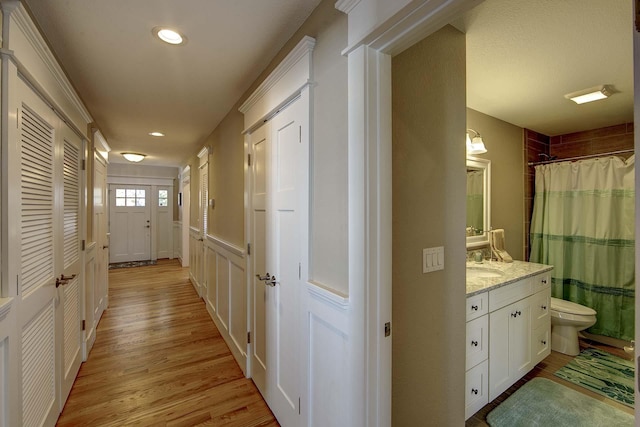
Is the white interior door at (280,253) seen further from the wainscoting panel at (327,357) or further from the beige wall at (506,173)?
the beige wall at (506,173)

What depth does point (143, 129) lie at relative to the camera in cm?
340

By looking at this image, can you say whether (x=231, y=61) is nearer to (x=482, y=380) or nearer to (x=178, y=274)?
(x=482, y=380)

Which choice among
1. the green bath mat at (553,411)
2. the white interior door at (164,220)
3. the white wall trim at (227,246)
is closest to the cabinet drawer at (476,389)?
the green bath mat at (553,411)

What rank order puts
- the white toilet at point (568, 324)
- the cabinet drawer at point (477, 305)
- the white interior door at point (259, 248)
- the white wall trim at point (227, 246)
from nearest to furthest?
1. the cabinet drawer at point (477, 305)
2. the white interior door at point (259, 248)
3. the white wall trim at point (227, 246)
4. the white toilet at point (568, 324)

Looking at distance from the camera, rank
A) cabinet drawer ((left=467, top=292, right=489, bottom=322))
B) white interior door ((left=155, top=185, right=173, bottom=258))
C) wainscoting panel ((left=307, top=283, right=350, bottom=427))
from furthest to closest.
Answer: white interior door ((left=155, top=185, right=173, bottom=258)) → cabinet drawer ((left=467, top=292, right=489, bottom=322)) → wainscoting panel ((left=307, top=283, right=350, bottom=427))

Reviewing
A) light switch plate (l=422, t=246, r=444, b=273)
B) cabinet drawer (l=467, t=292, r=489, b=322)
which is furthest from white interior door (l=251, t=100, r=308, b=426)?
cabinet drawer (l=467, t=292, r=489, b=322)

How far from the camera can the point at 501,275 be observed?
2.14m

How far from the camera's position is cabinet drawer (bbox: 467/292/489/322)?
170cm

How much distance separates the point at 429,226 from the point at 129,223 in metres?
7.52

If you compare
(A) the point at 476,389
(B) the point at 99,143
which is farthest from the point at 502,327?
(B) the point at 99,143

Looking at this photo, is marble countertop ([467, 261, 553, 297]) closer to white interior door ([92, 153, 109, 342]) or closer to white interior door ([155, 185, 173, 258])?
white interior door ([92, 153, 109, 342])

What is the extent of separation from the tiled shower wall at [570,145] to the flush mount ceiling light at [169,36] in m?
3.55

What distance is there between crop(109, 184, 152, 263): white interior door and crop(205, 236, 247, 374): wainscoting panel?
14.6 ft

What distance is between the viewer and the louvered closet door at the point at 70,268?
6.26ft
